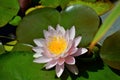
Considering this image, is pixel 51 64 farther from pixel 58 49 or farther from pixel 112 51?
pixel 112 51

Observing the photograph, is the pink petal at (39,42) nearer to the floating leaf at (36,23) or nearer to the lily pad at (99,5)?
the floating leaf at (36,23)

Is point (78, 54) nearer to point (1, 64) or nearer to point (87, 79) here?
point (87, 79)

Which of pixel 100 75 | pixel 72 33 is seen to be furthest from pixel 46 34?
pixel 100 75

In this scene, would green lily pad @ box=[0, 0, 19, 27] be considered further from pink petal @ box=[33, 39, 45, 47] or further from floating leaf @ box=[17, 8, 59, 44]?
pink petal @ box=[33, 39, 45, 47]

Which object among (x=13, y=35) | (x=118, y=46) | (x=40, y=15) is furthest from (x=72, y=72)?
(x=13, y=35)

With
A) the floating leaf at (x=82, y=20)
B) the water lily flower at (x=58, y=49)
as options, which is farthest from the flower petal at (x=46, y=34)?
the floating leaf at (x=82, y=20)

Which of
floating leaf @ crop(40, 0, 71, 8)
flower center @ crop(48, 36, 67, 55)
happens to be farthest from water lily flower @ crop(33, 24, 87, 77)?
floating leaf @ crop(40, 0, 71, 8)
